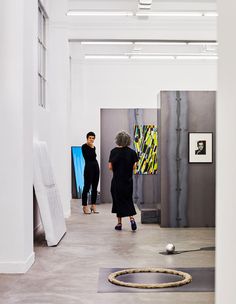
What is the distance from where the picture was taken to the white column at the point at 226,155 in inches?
108

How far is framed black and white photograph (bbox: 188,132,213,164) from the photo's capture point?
395 inches

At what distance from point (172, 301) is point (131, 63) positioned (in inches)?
510

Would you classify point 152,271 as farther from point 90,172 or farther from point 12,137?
point 90,172

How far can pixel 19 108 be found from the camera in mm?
6270

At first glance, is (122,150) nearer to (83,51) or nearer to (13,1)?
(13,1)

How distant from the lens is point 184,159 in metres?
10.1

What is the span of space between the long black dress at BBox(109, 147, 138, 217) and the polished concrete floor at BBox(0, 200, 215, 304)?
392mm

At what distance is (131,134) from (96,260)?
822cm

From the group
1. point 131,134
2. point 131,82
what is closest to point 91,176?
point 131,134

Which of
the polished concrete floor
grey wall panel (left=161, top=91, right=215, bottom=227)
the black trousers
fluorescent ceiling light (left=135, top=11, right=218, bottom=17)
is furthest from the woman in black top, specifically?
fluorescent ceiling light (left=135, top=11, right=218, bottom=17)

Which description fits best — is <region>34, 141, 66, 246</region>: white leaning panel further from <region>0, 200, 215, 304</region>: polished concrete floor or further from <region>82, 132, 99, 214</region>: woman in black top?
<region>82, 132, 99, 214</region>: woman in black top

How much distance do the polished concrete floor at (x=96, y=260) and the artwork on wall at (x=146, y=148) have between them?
3671 millimetres

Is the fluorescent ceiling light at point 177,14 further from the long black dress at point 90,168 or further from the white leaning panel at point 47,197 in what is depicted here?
the white leaning panel at point 47,197

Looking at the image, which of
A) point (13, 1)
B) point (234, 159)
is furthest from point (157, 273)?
point (234, 159)
